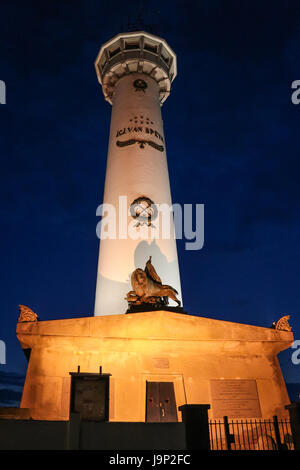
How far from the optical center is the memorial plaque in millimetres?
13148

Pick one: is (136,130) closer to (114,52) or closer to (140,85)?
(140,85)

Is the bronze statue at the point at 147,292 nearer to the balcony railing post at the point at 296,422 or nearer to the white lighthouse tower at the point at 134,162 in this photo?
the white lighthouse tower at the point at 134,162

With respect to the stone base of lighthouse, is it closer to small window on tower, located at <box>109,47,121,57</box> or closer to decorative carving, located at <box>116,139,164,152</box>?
decorative carving, located at <box>116,139,164,152</box>

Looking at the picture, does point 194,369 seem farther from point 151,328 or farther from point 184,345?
point 151,328

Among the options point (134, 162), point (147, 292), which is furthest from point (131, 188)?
point (147, 292)

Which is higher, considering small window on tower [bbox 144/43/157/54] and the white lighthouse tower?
small window on tower [bbox 144/43/157/54]

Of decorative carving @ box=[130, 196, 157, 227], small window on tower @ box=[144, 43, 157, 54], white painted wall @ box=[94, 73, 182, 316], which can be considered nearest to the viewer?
white painted wall @ box=[94, 73, 182, 316]

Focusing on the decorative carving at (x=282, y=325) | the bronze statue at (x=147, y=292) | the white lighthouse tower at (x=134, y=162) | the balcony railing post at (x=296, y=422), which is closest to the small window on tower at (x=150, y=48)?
the white lighthouse tower at (x=134, y=162)

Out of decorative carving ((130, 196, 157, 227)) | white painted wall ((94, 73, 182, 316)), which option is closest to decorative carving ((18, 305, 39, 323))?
white painted wall ((94, 73, 182, 316))

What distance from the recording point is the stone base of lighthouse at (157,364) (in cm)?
1299

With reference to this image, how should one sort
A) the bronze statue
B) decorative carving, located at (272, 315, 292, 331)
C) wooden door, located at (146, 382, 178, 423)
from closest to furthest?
wooden door, located at (146, 382, 178, 423)
decorative carving, located at (272, 315, 292, 331)
the bronze statue

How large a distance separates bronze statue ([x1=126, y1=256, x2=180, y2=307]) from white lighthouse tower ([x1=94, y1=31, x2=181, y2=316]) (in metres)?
2.78

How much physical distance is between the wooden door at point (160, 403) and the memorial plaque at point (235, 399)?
57.7 inches
